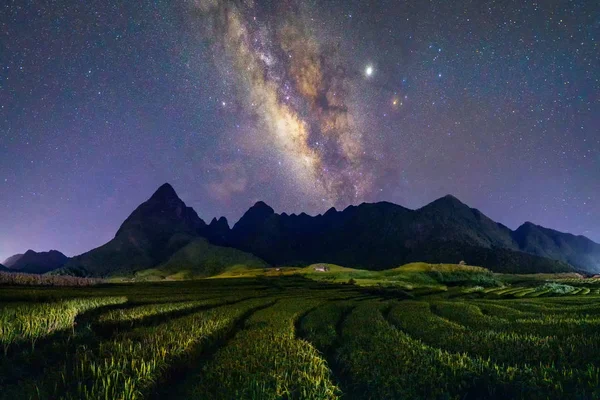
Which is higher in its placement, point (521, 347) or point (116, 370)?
point (116, 370)

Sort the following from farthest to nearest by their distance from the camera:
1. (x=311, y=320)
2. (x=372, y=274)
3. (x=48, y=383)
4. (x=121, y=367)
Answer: (x=372, y=274) < (x=311, y=320) < (x=121, y=367) < (x=48, y=383)

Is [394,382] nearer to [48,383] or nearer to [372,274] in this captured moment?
[48,383]

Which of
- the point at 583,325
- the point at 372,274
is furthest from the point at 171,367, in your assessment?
the point at 372,274

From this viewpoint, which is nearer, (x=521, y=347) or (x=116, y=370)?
(x=116, y=370)

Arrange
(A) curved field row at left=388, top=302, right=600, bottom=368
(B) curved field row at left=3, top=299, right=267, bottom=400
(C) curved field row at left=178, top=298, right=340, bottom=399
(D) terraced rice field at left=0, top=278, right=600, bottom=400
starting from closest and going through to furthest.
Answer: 1. (B) curved field row at left=3, top=299, right=267, bottom=400
2. (C) curved field row at left=178, top=298, right=340, bottom=399
3. (D) terraced rice field at left=0, top=278, right=600, bottom=400
4. (A) curved field row at left=388, top=302, right=600, bottom=368

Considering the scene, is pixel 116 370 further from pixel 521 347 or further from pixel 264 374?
pixel 521 347

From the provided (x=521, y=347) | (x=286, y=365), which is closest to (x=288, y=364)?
(x=286, y=365)

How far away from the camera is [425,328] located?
2381 cm

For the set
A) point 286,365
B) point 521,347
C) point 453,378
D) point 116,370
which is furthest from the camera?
point 521,347

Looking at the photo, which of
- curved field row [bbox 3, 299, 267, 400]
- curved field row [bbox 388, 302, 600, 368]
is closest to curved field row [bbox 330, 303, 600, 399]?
curved field row [bbox 388, 302, 600, 368]

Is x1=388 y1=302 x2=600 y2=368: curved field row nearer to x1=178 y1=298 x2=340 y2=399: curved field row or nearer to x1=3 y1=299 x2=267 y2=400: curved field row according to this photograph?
x1=178 y1=298 x2=340 y2=399: curved field row

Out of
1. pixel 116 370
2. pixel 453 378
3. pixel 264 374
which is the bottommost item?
pixel 453 378

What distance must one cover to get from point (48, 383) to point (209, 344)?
982cm

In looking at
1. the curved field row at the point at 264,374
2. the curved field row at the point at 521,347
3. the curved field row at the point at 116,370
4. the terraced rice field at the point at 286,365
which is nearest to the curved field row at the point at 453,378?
the terraced rice field at the point at 286,365
